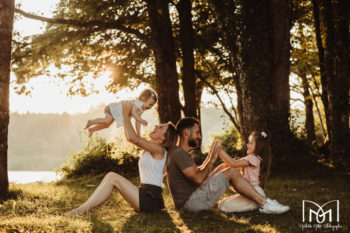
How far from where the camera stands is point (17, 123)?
433 ft

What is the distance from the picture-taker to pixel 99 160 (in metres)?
12.7

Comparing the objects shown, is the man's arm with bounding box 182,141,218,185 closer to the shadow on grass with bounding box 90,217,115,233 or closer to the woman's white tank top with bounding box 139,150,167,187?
the woman's white tank top with bounding box 139,150,167,187

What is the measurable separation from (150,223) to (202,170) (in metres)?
1.13

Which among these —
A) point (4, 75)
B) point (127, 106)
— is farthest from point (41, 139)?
point (127, 106)

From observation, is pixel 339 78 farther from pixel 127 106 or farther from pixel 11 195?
pixel 11 195

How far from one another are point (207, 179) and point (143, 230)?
1460 millimetres

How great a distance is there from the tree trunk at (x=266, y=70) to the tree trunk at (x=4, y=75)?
604 cm

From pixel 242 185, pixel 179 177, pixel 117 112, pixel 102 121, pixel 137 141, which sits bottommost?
pixel 242 185

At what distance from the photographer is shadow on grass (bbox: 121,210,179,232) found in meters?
4.51

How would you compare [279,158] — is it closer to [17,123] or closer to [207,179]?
[207,179]

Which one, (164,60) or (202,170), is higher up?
(164,60)

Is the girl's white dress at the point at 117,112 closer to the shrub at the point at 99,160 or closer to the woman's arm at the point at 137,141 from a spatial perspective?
the woman's arm at the point at 137,141

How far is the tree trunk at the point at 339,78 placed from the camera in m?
11.3

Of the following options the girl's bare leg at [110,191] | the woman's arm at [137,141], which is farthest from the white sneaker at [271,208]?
the girl's bare leg at [110,191]
